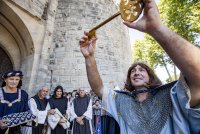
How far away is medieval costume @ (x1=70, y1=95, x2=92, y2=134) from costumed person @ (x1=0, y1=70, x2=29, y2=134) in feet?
8.45

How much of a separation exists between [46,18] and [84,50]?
23.2ft

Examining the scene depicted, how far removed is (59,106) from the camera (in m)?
6.18

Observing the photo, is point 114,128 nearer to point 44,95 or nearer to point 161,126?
point 161,126

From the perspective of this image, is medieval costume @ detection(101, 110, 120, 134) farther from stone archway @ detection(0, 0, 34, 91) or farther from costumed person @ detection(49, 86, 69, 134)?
stone archway @ detection(0, 0, 34, 91)

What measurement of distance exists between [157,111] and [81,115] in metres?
5.17

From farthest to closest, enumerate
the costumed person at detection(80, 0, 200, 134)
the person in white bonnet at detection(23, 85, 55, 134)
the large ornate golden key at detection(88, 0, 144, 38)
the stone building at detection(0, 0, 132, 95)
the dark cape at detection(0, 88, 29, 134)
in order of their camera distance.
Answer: the stone building at detection(0, 0, 132, 95) → the person in white bonnet at detection(23, 85, 55, 134) → the dark cape at detection(0, 88, 29, 134) → the large ornate golden key at detection(88, 0, 144, 38) → the costumed person at detection(80, 0, 200, 134)

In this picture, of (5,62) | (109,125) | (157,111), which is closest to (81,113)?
(5,62)

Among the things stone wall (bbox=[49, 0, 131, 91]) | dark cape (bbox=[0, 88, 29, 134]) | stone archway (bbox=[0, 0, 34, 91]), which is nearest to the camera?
dark cape (bbox=[0, 88, 29, 134])

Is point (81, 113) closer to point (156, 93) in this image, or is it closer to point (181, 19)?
point (156, 93)

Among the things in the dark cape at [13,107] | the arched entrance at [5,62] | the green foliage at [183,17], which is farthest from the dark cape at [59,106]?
the green foliage at [183,17]

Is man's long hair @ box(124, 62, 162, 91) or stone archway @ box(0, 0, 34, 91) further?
stone archway @ box(0, 0, 34, 91)

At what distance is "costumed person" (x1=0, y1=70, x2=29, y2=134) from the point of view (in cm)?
381

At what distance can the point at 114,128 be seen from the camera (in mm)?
1780

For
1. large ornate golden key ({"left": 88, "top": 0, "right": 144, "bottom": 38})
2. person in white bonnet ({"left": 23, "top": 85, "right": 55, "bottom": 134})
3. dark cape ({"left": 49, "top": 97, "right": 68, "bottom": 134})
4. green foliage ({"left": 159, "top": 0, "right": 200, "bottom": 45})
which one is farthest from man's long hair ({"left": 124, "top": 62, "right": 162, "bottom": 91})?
green foliage ({"left": 159, "top": 0, "right": 200, "bottom": 45})
